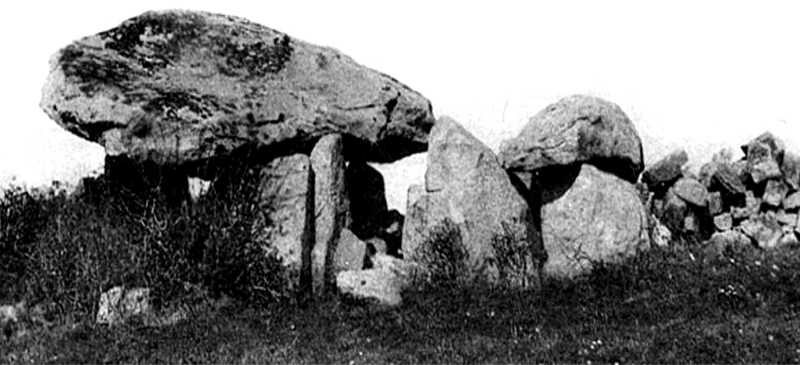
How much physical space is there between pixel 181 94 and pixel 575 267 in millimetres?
7882

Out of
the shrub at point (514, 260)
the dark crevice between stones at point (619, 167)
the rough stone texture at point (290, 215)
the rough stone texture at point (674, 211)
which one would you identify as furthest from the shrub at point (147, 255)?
the rough stone texture at point (674, 211)

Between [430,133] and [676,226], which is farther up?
[430,133]

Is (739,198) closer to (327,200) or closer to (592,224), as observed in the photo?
(592,224)

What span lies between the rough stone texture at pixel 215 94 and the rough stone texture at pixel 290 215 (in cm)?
57

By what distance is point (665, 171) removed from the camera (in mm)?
26703

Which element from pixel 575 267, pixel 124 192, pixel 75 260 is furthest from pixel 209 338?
pixel 575 267

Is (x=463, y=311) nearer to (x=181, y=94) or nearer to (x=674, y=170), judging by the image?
(x=181, y=94)

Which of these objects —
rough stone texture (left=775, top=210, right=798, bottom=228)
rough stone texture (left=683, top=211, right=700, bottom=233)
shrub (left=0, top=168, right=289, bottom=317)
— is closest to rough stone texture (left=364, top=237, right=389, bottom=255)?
shrub (left=0, top=168, right=289, bottom=317)

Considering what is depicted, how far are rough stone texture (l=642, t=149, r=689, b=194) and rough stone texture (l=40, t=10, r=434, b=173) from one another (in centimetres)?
680

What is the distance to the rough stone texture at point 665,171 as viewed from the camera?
2672 centimetres

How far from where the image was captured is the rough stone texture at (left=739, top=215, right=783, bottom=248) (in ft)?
80.3

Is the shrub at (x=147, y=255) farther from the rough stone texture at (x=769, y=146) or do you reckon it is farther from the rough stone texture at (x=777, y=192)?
the rough stone texture at (x=769, y=146)

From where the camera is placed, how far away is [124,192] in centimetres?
2072

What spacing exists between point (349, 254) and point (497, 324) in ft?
16.4
